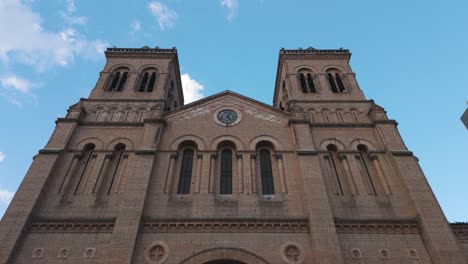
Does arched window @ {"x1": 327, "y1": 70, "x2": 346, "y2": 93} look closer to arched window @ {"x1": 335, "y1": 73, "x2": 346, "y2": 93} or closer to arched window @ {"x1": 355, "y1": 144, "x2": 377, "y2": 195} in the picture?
arched window @ {"x1": 335, "y1": 73, "x2": 346, "y2": 93}

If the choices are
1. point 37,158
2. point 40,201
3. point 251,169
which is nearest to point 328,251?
point 251,169

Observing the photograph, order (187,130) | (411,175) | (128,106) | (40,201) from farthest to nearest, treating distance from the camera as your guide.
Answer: (128,106) < (187,130) < (411,175) < (40,201)

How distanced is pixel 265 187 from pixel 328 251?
14.5 ft

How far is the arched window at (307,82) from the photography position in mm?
23625

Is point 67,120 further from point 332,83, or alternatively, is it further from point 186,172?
point 332,83

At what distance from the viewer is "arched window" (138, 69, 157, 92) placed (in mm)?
23688

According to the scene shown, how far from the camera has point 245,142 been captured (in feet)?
58.2

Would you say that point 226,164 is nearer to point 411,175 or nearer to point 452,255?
point 411,175

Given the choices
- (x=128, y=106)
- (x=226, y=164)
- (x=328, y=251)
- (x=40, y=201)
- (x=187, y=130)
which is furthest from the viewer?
(x=128, y=106)

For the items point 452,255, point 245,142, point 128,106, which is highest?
point 128,106

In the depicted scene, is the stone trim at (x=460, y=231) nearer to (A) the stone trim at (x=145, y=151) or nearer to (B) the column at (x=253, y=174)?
(B) the column at (x=253, y=174)

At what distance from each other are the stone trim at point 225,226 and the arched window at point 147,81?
1207 cm

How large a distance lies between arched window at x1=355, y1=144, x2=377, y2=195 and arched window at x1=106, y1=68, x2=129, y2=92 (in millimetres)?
16315

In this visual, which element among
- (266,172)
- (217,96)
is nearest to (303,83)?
(217,96)
